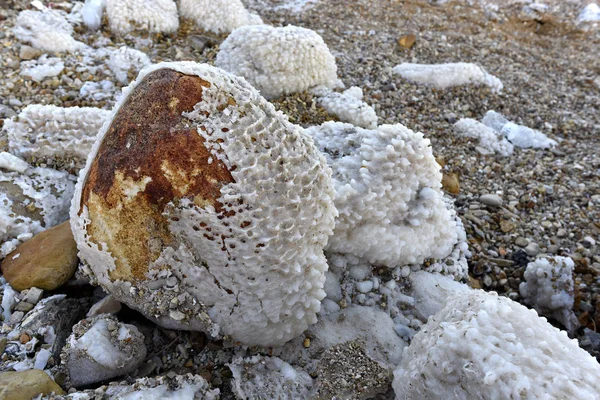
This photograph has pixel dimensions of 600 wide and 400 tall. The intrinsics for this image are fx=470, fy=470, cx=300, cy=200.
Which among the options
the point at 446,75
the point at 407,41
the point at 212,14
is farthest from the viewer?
the point at 407,41

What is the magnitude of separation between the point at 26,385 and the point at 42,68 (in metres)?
3.48

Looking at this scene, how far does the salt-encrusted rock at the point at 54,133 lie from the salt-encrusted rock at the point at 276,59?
1.63 m

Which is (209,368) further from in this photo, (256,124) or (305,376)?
(256,124)

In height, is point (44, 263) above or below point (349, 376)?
above

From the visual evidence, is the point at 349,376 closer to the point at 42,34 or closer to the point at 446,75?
the point at 446,75

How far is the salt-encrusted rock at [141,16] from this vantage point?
5.41 m

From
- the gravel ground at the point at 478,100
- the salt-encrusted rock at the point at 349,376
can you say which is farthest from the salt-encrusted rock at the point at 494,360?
the gravel ground at the point at 478,100

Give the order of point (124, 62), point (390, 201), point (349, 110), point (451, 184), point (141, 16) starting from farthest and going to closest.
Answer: point (141, 16) < point (124, 62) < point (349, 110) < point (451, 184) < point (390, 201)

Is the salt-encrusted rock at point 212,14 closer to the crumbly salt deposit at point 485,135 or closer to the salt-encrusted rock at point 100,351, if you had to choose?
the crumbly salt deposit at point 485,135

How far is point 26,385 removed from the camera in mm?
2027

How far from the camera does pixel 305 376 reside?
2.44 meters

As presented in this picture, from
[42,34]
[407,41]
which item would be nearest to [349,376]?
[42,34]

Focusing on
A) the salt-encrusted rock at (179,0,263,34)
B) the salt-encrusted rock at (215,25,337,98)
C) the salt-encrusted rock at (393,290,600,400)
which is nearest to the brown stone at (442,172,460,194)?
the salt-encrusted rock at (215,25,337,98)

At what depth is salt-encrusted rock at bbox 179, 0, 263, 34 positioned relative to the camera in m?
5.88
